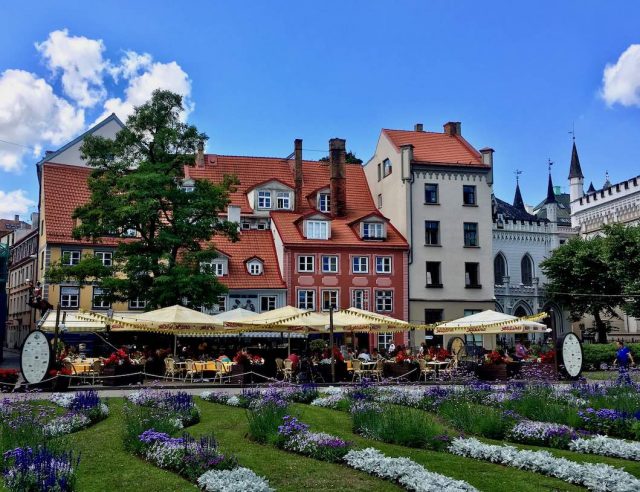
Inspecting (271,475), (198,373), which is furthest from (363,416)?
(198,373)

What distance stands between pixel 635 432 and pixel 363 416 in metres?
4.93

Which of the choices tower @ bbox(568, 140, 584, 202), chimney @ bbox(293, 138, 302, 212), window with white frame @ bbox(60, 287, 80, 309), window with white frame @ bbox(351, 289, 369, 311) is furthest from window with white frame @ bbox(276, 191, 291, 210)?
tower @ bbox(568, 140, 584, 202)

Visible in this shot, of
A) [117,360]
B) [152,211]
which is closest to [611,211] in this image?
[152,211]

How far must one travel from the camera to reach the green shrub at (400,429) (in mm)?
12875

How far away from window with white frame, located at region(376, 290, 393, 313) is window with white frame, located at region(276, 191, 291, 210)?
954 centimetres

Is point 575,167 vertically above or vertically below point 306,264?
above

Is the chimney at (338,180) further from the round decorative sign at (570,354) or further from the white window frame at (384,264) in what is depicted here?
the round decorative sign at (570,354)

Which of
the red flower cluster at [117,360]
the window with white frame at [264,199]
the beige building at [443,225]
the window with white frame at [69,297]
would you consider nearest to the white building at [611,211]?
the beige building at [443,225]

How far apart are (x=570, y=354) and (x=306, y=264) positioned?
25.8m

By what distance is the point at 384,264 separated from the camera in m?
51.8

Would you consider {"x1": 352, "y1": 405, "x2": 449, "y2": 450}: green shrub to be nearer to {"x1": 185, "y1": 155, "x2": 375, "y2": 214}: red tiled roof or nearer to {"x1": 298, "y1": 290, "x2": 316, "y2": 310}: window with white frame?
{"x1": 298, "y1": 290, "x2": 316, "y2": 310}: window with white frame

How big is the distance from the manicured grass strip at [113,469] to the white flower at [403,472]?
2.56m

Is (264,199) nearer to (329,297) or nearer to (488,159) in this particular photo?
(329,297)

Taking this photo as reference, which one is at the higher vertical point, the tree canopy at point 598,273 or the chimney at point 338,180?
the chimney at point 338,180
